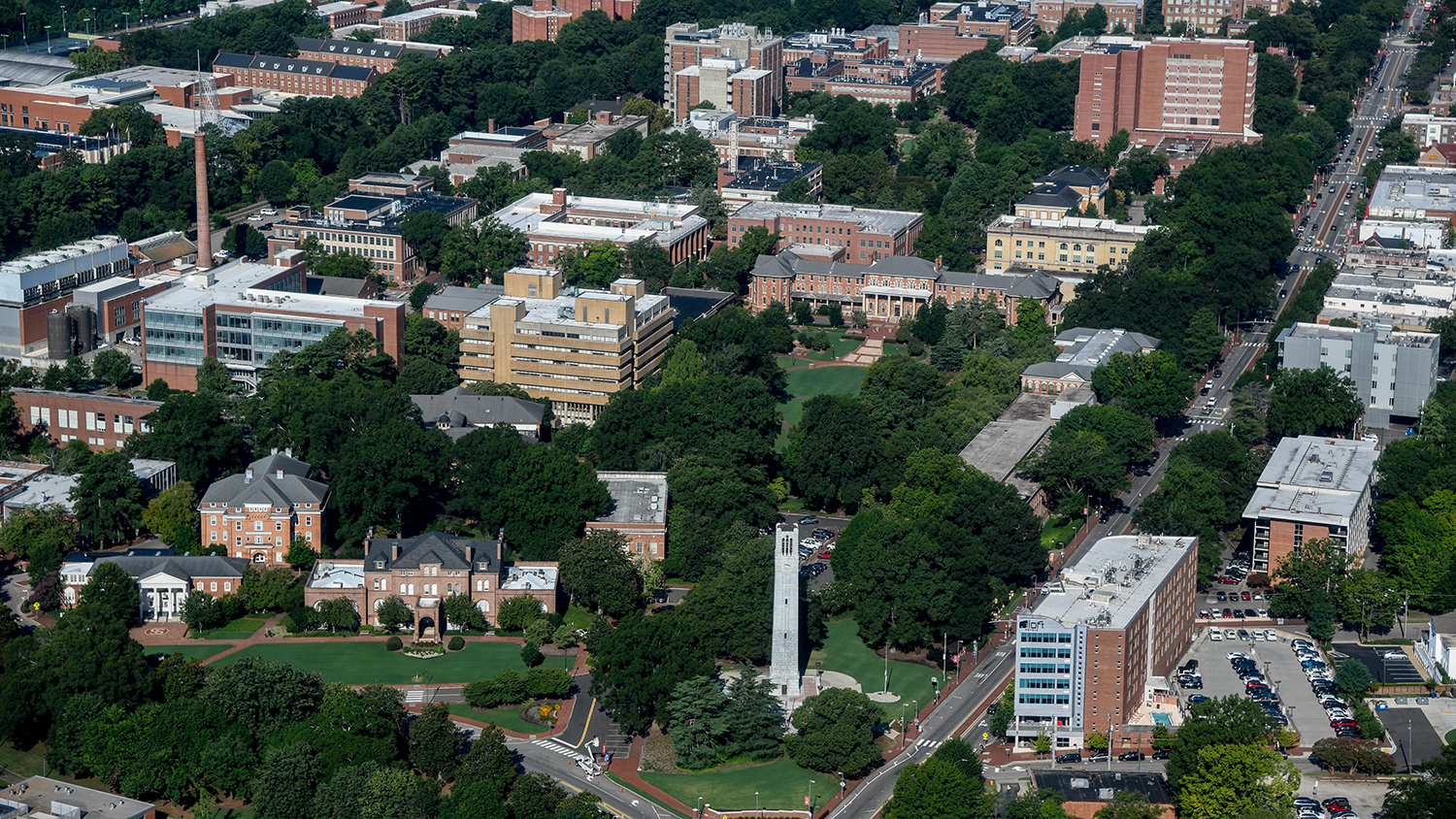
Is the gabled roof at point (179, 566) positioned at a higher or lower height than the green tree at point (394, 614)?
higher

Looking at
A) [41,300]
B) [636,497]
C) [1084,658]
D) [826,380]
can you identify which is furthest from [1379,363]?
[41,300]

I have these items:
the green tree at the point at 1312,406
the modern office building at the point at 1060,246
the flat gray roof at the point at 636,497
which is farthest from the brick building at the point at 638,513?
the modern office building at the point at 1060,246

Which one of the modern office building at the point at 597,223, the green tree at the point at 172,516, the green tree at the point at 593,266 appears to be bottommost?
the green tree at the point at 172,516

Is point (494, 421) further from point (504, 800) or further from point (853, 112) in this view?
point (853, 112)

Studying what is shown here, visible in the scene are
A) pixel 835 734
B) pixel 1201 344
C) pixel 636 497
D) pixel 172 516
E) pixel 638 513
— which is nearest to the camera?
pixel 835 734

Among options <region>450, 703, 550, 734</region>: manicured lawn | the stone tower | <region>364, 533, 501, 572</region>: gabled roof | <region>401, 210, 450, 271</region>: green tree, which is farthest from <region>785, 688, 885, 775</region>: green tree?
<region>401, 210, 450, 271</region>: green tree

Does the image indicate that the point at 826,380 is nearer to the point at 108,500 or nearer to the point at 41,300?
the point at 108,500

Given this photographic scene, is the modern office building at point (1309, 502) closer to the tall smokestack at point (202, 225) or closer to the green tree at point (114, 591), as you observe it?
the green tree at point (114, 591)
